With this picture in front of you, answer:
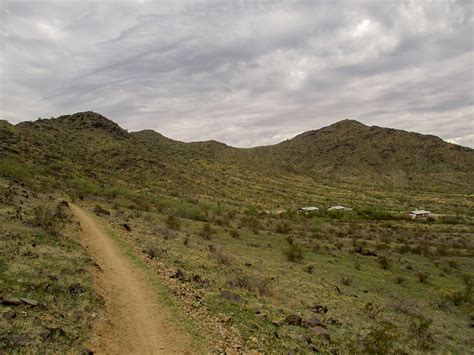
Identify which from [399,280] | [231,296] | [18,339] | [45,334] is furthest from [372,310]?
[18,339]

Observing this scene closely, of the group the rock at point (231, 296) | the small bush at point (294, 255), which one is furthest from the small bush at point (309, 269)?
the rock at point (231, 296)

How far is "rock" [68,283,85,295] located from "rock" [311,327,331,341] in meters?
6.12

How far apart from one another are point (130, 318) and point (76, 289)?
169 cm

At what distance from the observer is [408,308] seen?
1392 centimetres

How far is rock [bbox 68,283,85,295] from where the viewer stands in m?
8.81

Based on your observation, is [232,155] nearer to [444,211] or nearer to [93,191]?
Answer: [444,211]

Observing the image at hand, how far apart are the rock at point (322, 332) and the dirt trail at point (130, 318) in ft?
11.4

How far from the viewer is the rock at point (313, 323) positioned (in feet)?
31.0

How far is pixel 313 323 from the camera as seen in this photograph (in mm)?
9594

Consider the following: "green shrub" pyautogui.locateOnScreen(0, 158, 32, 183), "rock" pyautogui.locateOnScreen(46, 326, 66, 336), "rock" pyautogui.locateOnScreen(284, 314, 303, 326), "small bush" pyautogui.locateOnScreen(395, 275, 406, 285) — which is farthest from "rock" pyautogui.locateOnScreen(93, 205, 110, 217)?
"small bush" pyautogui.locateOnScreen(395, 275, 406, 285)

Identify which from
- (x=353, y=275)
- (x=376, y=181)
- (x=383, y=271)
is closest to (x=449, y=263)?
(x=383, y=271)

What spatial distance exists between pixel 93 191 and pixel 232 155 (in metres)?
58.6

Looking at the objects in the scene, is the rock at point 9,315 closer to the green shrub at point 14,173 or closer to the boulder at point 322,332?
the boulder at point 322,332

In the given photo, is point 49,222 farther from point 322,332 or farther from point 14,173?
point 14,173
